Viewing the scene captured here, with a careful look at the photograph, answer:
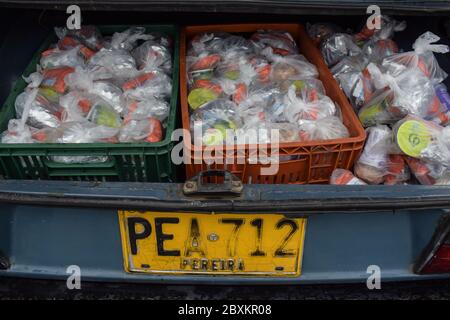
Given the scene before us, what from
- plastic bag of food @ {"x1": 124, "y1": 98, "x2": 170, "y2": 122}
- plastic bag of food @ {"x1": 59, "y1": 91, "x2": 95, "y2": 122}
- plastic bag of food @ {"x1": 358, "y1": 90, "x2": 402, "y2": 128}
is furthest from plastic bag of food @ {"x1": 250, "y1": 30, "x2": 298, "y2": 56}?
plastic bag of food @ {"x1": 59, "y1": 91, "x2": 95, "y2": 122}

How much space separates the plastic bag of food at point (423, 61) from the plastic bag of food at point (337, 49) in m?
0.30

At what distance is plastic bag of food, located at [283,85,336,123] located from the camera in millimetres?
1899

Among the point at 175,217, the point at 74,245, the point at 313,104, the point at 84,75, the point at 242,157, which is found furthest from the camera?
the point at 84,75

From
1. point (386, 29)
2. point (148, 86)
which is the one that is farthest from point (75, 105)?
point (386, 29)

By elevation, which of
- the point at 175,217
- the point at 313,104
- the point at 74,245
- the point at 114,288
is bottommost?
the point at 114,288

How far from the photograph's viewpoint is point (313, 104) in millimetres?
1933

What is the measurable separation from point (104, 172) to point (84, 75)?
2.18 feet

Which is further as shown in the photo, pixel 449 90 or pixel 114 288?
pixel 449 90

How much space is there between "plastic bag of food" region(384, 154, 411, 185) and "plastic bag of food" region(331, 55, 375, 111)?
0.38 meters

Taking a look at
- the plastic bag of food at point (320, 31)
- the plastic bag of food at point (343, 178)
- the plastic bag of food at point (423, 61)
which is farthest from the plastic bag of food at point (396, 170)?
the plastic bag of food at point (320, 31)

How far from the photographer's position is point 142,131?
5.79 feet

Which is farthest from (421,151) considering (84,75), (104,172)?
(84,75)

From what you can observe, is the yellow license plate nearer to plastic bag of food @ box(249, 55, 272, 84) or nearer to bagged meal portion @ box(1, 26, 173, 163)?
bagged meal portion @ box(1, 26, 173, 163)

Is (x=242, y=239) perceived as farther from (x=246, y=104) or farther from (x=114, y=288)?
(x=246, y=104)
